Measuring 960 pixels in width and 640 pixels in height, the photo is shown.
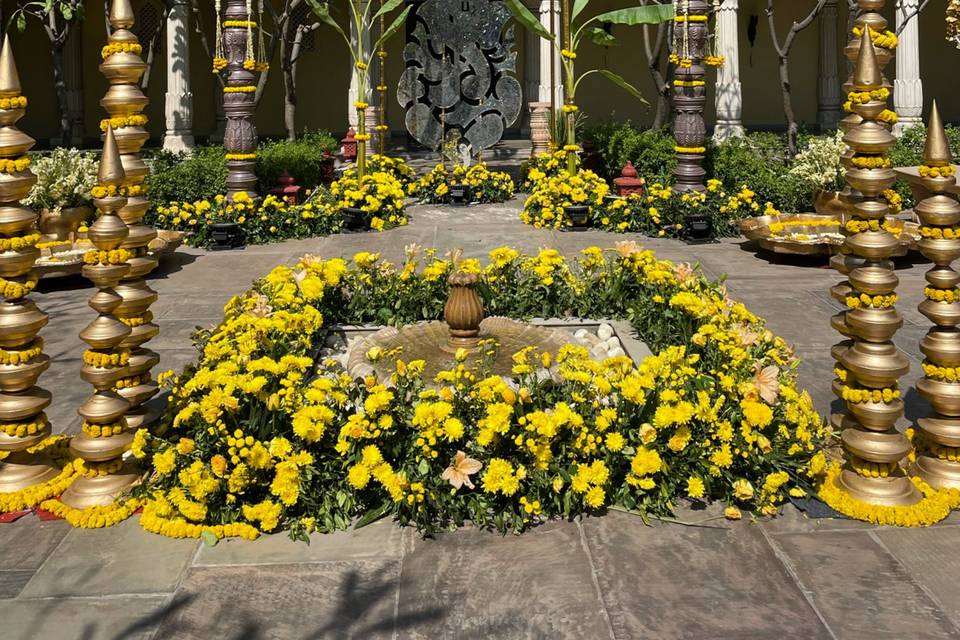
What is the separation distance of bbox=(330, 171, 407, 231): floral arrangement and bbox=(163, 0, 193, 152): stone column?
826cm

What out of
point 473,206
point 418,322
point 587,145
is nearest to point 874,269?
point 418,322

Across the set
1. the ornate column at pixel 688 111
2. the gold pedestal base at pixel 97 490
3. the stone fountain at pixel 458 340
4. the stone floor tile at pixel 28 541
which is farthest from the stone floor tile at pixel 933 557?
the ornate column at pixel 688 111

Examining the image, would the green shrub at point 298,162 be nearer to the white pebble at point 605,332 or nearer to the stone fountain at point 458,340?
the stone fountain at point 458,340

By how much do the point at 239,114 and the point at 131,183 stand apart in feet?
26.9

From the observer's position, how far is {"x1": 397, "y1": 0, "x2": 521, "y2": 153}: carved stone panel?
54.5ft

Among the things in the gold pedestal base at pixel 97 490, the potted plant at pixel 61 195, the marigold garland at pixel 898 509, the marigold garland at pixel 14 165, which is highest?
the marigold garland at pixel 14 165

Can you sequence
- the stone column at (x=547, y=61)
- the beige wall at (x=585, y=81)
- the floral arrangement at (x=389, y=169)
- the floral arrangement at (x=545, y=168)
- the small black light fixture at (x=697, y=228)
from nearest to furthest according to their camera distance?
the small black light fixture at (x=697, y=228) < the floral arrangement at (x=389, y=169) < the floral arrangement at (x=545, y=168) < the stone column at (x=547, y=61) < the beige wall at (x=585, y=81)

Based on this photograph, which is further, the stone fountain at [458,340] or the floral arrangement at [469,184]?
the floral arrangement at [469,184]

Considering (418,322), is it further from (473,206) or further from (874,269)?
(473,206)

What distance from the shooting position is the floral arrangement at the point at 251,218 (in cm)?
1197

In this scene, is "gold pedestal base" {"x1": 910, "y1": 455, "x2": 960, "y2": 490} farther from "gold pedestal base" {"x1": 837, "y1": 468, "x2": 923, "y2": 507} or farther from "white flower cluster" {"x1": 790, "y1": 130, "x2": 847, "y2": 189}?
"white flower cluster" {"x1": 790, "y1": 130, "x2": 847, "y2": 189}

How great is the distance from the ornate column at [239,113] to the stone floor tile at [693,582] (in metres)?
9.44

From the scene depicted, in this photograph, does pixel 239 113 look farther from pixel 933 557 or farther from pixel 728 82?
pixel 728 82

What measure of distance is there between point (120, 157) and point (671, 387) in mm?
3063
